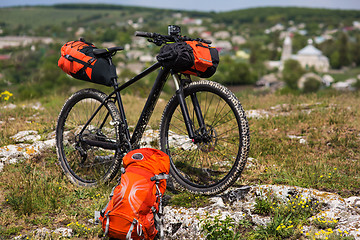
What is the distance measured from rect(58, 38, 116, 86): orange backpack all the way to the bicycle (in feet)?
0.33

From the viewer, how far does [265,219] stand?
338 cm

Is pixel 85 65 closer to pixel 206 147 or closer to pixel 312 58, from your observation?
pixel 206 147

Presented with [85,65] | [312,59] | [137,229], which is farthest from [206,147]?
[312,59]

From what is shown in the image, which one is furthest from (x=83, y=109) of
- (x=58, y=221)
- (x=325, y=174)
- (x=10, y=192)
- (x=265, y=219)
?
(x=325, y=174)

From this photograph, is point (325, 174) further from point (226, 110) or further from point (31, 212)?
point (31, 212)

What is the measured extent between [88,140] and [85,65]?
3.36 ft

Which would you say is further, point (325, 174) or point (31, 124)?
point (31, 124)

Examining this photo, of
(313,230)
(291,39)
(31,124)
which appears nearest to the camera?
(313,230)

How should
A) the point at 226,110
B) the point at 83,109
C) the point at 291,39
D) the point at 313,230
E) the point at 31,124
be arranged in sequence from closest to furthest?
the point at 313,230, the point at 226,110, the point at 83,109, the point at 31,124, the point at 291,39

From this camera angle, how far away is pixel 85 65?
450cm

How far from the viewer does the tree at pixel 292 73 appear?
84262 millimetres

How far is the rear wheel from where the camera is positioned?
4.45 metres

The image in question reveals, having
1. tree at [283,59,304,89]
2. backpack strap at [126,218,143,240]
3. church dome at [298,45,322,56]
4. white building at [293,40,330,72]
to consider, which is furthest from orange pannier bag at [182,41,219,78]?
church dome at [298,45,322,56]

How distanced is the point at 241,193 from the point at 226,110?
1.00 meters
